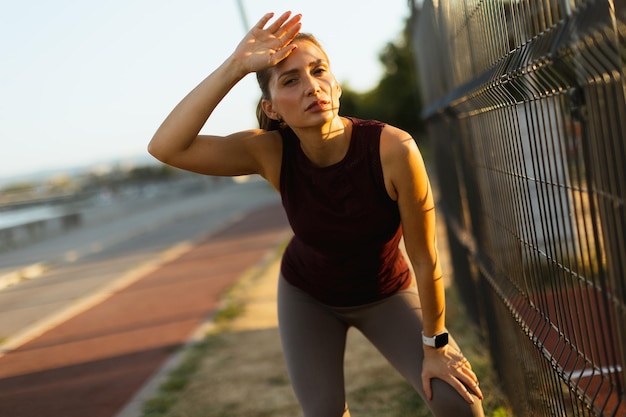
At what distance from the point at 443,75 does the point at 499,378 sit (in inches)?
91.9

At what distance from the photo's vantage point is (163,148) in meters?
3.48

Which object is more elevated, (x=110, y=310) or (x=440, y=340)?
(x=440, y=340)

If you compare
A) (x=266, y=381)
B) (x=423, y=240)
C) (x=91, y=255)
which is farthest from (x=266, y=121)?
(x=91, y=255)

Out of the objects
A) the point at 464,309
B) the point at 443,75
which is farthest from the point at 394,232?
the point at 464,309

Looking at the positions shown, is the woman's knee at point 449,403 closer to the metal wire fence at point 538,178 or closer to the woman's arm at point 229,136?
the metal wire fence at point 538,178

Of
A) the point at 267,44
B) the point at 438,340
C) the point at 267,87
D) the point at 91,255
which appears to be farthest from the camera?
the point at 91,255

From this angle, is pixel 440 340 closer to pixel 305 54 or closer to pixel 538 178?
pixel 538 178

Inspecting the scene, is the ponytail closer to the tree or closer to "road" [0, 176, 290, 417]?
"road" [0, 176, 290, 417]

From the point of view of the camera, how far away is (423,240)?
3.22m

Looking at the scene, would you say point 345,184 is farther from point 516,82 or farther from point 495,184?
point 495,184

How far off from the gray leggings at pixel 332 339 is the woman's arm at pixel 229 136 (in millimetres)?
635

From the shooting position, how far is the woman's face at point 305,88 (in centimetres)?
324

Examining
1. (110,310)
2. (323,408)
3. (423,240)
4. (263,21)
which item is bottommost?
(110,310)

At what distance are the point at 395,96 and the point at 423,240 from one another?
4286 cm
